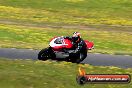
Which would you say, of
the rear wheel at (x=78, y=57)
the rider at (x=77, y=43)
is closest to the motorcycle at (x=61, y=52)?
the rear wheel at (x=78, y=57)

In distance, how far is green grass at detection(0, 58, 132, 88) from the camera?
16359 mm

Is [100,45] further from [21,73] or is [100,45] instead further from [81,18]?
[81,18]

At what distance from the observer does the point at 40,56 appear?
23109mm

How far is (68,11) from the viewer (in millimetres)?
72438

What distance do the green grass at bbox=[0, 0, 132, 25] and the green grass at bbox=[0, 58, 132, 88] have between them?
110 ft

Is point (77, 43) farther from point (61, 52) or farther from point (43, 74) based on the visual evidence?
point (43, 74)

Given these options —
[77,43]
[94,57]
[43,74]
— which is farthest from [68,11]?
[43,74]

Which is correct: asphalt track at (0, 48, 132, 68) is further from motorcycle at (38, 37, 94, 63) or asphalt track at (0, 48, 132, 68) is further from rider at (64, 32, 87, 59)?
rider at (64, 32, 87, 59)

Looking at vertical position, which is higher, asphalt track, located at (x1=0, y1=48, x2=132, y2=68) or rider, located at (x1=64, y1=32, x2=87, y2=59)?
rider, located at (x1=64, y1=32, x2=87, y2=59)

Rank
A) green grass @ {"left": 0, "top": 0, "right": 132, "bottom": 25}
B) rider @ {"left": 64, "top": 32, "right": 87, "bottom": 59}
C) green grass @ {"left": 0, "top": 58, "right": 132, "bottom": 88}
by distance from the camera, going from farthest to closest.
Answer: green grass @ {"left": 0, "top": 0, "right": 132, "bottom": 25}, rider @ {"left": 64, "top": 32, "right": 87, "bottom": 59}, green grass @ {"left": 0, "top": 58, "right": 132, "bottom": 88}

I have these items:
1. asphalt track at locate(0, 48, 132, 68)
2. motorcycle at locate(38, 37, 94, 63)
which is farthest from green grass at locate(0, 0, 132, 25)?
motorcycle at locate(38, 37, 94, 63)

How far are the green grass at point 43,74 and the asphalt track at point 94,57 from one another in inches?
62.3

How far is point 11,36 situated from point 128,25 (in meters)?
29.6

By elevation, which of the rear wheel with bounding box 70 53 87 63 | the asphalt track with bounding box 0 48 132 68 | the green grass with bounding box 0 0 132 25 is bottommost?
the green grass with bounding box 0 0 132 25
